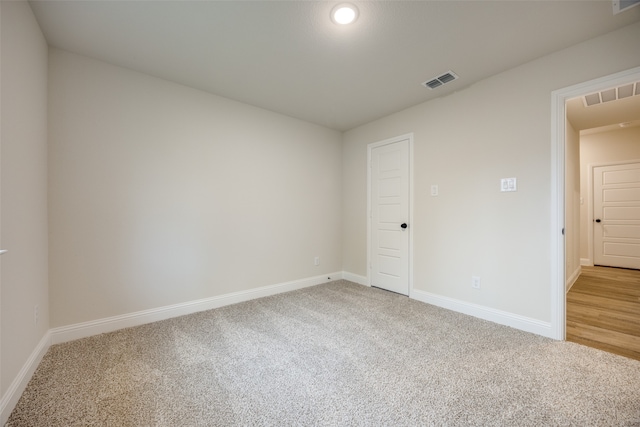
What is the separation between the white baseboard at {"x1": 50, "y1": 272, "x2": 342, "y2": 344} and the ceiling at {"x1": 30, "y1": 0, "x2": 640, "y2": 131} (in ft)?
7.94

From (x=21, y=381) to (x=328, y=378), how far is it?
1.89 m

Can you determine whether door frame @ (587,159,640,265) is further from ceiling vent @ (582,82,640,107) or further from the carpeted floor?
the carpeted floor

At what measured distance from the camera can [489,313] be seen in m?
2.68

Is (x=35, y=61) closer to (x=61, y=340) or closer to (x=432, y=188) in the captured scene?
(x=61, y=340)

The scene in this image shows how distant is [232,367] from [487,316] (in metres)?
2.50

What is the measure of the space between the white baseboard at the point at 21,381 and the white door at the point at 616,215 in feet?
27.0

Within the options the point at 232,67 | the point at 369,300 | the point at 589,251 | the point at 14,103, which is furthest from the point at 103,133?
the point at 589,251

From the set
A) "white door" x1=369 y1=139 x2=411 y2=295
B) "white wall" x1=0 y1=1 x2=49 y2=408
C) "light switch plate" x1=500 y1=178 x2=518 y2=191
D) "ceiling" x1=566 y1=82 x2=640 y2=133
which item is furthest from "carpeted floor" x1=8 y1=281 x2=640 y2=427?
"ceiling" x1=566 y1=82 x2=640 y2=133

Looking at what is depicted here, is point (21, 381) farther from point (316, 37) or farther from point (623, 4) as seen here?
point (623, 4)

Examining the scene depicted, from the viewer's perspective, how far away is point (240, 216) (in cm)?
330

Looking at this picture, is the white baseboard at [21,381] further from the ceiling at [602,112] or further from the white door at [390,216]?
the ceiling at [602,112]

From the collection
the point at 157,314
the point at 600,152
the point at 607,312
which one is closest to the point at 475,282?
the point at 607,312

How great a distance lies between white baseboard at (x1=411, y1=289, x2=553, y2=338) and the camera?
2359 mm

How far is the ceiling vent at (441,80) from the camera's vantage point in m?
2.65
